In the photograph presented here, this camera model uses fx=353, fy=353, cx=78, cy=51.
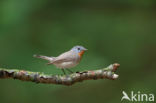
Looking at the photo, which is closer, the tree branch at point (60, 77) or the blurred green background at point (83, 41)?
the tree branch at point (60, 77)

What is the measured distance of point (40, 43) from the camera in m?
6.41

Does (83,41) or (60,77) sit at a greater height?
(83,41)

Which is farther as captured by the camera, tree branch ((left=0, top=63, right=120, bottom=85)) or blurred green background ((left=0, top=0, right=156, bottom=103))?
blurred green background ((left=0, top=0, right=156, bottom=103))

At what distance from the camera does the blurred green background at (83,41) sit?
6.07 meters

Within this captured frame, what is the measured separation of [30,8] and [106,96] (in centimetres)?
214

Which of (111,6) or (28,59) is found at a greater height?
(111,6)

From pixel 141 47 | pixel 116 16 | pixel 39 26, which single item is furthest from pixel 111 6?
pixel 39 26

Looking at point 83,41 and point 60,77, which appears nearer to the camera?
point 60,77

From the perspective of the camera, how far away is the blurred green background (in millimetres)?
6070

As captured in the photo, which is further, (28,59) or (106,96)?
(106,96)

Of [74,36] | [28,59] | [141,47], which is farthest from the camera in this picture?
[141,47]

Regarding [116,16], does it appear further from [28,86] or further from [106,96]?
[28,86]

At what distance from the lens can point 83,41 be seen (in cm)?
653

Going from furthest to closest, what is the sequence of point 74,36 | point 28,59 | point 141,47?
1. point 141,47
2. point 74,36
3. point 28,59
